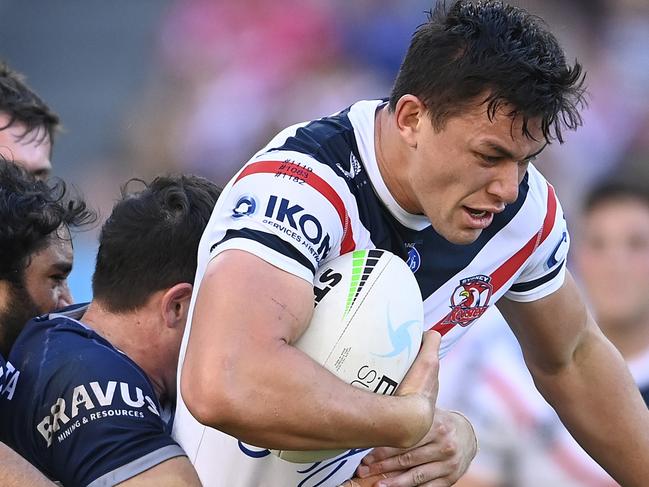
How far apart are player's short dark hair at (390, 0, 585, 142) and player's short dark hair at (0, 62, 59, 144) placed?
2.12 metres

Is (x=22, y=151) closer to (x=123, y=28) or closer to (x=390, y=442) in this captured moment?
(x=390, y=442)

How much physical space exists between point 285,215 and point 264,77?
23.4 ft

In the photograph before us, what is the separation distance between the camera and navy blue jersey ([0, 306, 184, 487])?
3172 millimetres

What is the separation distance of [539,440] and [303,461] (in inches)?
126

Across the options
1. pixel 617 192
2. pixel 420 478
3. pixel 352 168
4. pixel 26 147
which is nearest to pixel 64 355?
pixel 352 168

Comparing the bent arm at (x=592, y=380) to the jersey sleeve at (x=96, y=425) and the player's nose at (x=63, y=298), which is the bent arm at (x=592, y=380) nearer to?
the jersey sleeve at (x=96, y=425)

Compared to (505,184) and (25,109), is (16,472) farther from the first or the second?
(25,109)

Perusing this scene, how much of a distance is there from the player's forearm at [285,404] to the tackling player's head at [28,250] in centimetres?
99

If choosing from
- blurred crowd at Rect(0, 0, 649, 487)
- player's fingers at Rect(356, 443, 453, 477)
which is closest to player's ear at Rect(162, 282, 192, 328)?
player's fingers at Rect(356, 443, 453, 477)

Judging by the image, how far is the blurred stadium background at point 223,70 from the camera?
889cm

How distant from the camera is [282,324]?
2.91 metres

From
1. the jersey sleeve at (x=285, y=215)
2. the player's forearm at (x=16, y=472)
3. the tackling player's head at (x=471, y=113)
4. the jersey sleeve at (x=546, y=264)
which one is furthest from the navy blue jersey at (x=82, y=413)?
the jersey sleeve at (x=546, y=264)

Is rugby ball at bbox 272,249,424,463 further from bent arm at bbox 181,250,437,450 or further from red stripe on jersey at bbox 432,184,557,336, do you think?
red stripe on jersey at bbox 432,184,557,336

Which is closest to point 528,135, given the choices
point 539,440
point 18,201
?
point 18,201
